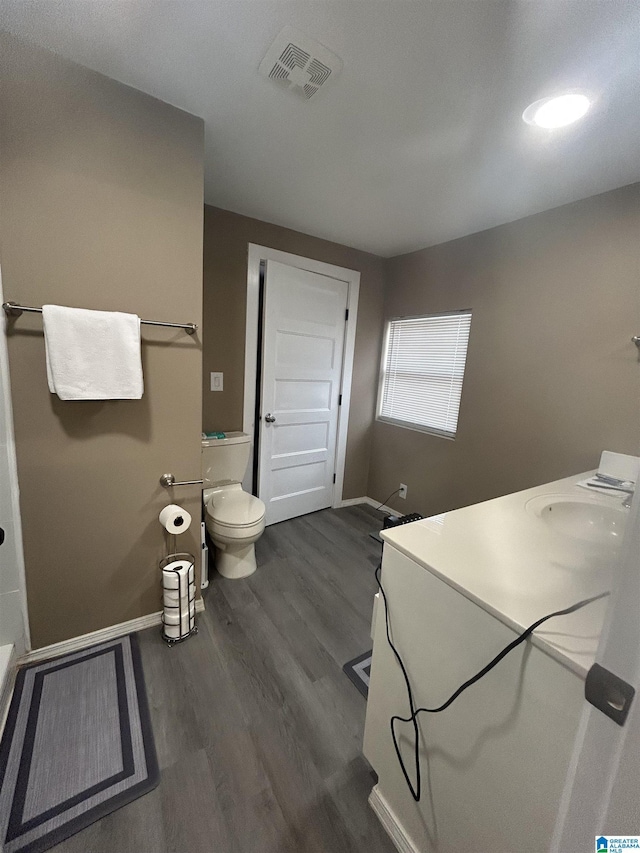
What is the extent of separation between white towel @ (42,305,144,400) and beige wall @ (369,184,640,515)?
2124 millimetres

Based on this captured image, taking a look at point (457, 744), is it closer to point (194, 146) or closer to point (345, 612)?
point (345, 612)

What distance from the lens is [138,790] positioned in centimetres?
103

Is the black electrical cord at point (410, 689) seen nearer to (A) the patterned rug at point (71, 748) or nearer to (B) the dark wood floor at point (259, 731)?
(B) the dark wood floor at point (259, 731)

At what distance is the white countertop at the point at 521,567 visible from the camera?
1.96 feet

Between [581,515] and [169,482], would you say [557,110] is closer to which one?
[581,515]

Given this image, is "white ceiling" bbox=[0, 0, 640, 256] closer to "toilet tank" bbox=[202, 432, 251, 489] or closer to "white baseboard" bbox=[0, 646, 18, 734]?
"toilet tank" bbox=[202, 432, 251, 489]

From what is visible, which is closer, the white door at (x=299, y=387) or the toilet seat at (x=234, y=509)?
the toilet seat at (x=234, y=509)

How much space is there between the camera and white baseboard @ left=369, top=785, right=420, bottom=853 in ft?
3.04

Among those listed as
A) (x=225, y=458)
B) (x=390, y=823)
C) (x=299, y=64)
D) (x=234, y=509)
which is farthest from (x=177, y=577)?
(x=299, y=64)

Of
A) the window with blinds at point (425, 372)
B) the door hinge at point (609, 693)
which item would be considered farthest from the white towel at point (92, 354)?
the window with blinds at point (425, 372)

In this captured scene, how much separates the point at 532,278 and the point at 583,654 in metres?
2.13

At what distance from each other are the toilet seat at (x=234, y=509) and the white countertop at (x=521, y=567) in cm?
123

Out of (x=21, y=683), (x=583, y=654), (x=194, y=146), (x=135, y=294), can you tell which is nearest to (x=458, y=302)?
(x=194, y=146)

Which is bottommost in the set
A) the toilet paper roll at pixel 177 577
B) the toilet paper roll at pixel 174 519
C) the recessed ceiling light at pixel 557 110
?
the toilet paper roll at pixel 177 577
